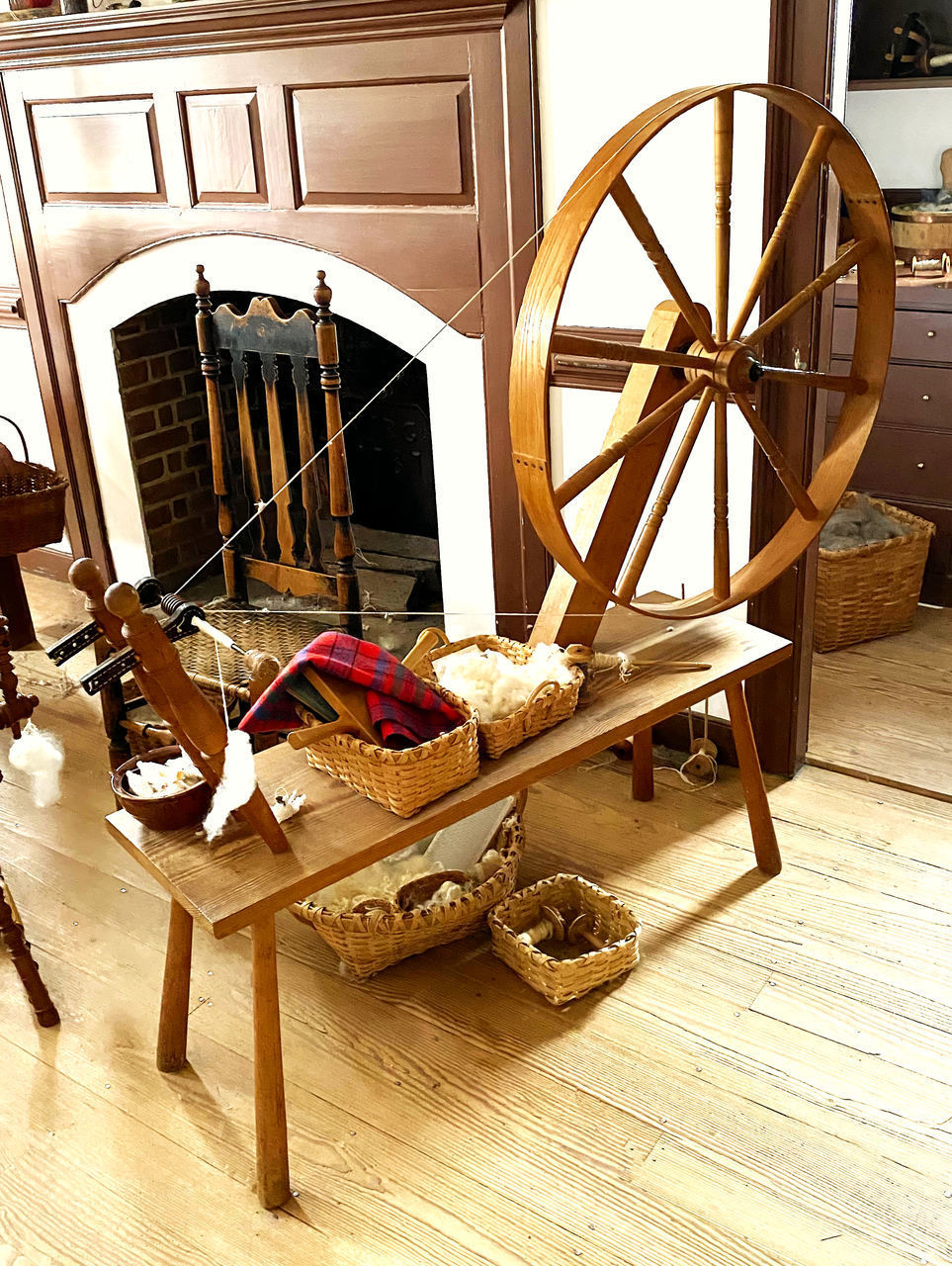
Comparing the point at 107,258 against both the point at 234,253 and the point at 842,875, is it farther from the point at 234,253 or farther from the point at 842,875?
the point at 842,875

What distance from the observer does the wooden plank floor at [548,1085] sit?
159 cm

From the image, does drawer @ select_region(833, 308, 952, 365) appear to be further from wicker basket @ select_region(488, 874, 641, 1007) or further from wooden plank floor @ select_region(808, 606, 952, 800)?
wicker basket @ select_region(488, 874, 641, 1007)

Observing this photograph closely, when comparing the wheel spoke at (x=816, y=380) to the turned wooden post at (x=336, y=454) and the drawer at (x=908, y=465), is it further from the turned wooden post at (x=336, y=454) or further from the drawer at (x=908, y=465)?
the drawer at (x=908, y=465)

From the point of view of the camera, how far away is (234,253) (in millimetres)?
2928

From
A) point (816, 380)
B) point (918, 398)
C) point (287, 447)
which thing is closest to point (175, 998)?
point (816, 380)

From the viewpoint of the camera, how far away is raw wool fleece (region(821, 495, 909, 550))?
121 inches

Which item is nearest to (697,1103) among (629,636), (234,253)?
(629,636)

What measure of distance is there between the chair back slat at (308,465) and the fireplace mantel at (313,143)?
27 centimetres

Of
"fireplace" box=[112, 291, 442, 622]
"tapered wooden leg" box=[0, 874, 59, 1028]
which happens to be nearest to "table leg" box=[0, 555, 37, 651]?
"fireplace" box=[112, 291, 442, 622]

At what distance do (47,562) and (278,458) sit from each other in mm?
1532

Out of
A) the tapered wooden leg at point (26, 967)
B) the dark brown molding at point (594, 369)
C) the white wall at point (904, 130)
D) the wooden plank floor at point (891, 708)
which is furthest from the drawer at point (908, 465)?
the tapered wooden leg at point (26, 967)

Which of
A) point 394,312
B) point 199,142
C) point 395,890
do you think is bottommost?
point 395,890

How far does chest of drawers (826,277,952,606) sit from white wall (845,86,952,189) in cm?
58

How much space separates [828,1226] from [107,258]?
2.79 m
